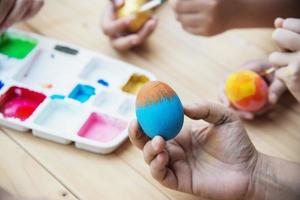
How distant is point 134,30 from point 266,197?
1.46ft

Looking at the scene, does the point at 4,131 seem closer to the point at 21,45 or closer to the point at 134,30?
the point at 21,45

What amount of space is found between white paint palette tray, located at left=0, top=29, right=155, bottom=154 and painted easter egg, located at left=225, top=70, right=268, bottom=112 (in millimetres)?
165

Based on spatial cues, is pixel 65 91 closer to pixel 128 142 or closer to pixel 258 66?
pixel 128 142

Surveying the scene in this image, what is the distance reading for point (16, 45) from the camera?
93cm

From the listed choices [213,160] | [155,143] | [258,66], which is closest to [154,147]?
[155,143]

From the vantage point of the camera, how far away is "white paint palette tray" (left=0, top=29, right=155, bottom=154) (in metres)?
0.79

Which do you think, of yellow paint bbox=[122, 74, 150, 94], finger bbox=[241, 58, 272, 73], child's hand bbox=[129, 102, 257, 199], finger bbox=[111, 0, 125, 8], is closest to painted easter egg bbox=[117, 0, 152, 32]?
finger bbox=[111, 0, 125, 8]

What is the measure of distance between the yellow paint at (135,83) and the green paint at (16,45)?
21 centimetres

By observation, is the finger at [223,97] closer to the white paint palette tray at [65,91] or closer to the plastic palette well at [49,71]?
the white paint palette tray at [65,91]

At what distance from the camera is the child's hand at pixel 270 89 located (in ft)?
2.72

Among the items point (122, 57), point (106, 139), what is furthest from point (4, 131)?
point (122, 57)

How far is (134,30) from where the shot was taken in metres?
0.96

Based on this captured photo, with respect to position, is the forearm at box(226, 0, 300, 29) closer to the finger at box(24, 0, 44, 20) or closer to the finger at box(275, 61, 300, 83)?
the finger at box(275, 61, 300, 83)

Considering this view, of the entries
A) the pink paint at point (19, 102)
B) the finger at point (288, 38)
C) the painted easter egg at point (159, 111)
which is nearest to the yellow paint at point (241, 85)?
the finger at point (288, 38)
